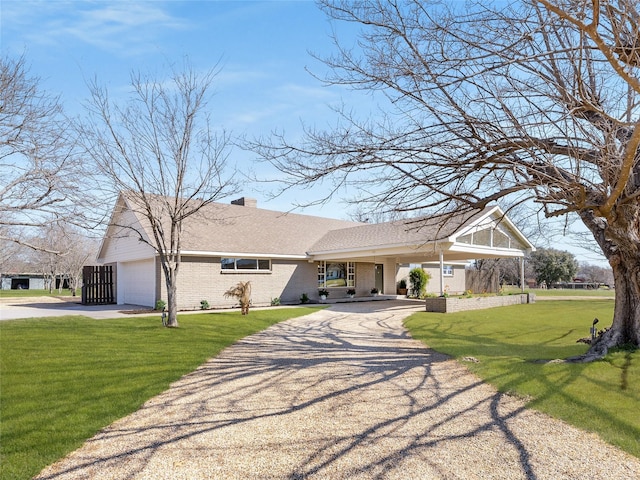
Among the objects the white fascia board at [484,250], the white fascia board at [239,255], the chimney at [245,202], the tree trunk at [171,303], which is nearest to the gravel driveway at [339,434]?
the tree trunk at [171,303]

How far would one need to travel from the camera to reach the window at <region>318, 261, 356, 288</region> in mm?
23922

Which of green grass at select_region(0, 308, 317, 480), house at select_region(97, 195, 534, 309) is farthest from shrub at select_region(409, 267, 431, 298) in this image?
green grass at select_region(0, 308, 317, 480)

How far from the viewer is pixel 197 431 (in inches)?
184

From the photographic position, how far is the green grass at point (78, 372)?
14.7 feet

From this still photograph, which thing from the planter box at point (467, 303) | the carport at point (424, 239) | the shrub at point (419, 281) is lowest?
the planter box at point (467, 303)

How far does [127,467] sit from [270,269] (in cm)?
1749

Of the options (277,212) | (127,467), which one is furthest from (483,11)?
(277,212)

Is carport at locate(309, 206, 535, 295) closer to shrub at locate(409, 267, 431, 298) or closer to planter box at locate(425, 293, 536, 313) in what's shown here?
planter box at locate(425, 293, 536, 313)

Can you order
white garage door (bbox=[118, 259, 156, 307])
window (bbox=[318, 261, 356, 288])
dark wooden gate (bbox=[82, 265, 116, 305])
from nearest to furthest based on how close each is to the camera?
white garage door (bbox=[118, 259, 156, 307])
dark wooden gate (bbox=[82, 265, 116, 305])
window (bbox=[318, 261, 356, 288])

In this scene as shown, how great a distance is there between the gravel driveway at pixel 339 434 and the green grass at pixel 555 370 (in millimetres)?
332

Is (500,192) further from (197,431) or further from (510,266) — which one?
(510,266)

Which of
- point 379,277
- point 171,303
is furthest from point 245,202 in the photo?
point 171,303

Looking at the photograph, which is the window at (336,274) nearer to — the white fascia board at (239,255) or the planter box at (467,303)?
the white fascia board at (239,255)

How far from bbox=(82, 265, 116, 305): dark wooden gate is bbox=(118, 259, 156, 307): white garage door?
0.63 m
